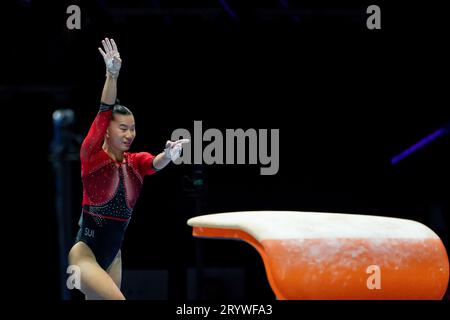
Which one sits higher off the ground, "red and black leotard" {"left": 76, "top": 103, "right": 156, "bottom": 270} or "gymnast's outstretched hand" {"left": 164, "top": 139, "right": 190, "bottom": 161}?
"gymnast's outstretched hand" {"left": 164, "top": 139, "right": 190, "bottom": 161}

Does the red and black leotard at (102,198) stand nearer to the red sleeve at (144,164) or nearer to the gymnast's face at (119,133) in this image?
the gymnast's face at (119,133)

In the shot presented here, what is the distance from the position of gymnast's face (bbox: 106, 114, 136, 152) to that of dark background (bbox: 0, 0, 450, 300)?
1321 millimetres

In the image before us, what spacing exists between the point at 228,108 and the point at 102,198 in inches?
81.6

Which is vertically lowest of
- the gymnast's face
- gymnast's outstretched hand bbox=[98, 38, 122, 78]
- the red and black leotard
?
the red and black leotard

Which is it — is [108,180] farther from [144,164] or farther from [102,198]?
[144,164]

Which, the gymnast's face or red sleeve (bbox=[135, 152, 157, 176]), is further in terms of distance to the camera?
red sleeve (bbox=[135, 152, 157, 176])

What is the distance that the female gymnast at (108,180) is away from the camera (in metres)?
3.97

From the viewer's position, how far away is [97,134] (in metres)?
3.99

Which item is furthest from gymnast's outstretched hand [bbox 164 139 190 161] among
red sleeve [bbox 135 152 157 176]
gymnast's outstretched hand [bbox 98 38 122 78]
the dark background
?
the dark background

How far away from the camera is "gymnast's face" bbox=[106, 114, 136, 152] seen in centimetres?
407

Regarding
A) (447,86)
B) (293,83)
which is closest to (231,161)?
(293,83)

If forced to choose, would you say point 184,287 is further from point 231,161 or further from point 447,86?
point 447,86

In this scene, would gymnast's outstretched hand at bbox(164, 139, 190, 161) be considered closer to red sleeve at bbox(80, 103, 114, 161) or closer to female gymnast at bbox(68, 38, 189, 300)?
female gymnast at bbox(68, 38, 189, 300)

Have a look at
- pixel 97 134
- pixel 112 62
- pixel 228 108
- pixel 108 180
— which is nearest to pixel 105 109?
pixel 97 134
